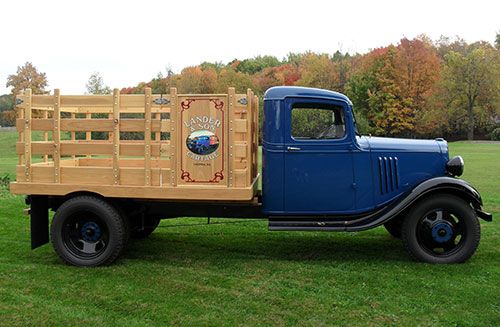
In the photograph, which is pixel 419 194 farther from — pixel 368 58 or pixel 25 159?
pixel 368 58

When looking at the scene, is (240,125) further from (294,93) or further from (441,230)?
(441,230)

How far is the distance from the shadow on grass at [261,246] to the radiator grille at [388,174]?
0.87 meters

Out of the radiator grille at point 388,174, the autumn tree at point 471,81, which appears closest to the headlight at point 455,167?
the radiator grille at point 388,174

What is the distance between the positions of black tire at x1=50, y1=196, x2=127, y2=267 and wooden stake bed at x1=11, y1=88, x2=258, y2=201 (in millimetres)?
181

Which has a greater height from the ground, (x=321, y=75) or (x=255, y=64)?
(x=255, y=64)

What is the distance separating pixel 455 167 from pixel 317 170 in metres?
1.71

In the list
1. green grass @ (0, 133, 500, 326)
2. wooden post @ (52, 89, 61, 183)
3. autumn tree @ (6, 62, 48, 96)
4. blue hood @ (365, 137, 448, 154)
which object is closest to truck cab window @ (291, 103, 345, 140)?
blue hood @ (365, 137, 448, 154)

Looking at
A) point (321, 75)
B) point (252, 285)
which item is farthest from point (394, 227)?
point (321, 75)

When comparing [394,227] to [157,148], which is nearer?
[157,148]

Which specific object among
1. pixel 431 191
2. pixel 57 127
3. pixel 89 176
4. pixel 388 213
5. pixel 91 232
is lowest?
pixel 91 232

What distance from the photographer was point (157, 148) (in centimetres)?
592

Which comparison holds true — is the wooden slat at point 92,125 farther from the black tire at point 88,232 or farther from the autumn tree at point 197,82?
the autumn tree at point 197,82

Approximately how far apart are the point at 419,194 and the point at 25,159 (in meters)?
4.56

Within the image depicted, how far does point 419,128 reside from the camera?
5150 cm
